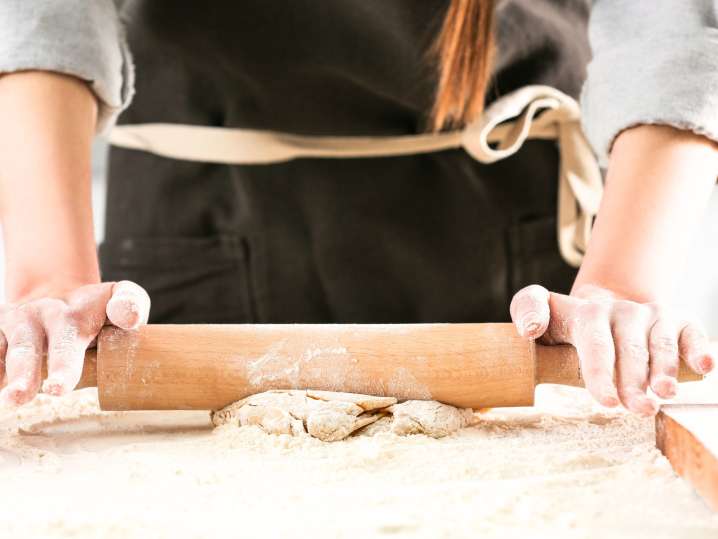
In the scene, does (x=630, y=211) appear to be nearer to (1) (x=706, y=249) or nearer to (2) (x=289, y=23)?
(2) (x=289, y=23)

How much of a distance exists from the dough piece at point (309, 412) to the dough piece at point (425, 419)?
2cm

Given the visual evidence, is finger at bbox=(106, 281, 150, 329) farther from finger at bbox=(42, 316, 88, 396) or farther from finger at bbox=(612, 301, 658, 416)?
finger at bbox=(612, 301, 658, 416)

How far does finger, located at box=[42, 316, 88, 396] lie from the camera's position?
2.43 ft

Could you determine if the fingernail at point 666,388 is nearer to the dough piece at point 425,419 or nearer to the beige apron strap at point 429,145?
the dough piece at point 425,419

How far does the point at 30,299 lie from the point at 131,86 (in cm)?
35

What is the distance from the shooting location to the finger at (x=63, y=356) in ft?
2.43

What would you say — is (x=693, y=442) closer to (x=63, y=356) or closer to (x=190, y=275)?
(x=63, y=356)

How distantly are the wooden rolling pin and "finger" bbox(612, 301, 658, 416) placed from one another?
59 mm

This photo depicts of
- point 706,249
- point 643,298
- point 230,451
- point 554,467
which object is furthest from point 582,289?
point 706,249

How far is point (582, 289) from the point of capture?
0.90 m

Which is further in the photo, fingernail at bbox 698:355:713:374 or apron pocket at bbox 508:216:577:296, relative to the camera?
apron pocket at bbox 508:216:577:296

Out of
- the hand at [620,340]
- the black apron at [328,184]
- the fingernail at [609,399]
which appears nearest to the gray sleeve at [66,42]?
the black apron at [328,184]

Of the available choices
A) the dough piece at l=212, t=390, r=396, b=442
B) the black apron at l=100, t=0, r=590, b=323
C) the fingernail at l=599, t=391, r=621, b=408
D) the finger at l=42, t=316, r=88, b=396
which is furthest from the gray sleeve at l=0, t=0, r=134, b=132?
the fingernail at l=599, t=391, r=621, b=408

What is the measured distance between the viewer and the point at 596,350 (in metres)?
0.76
